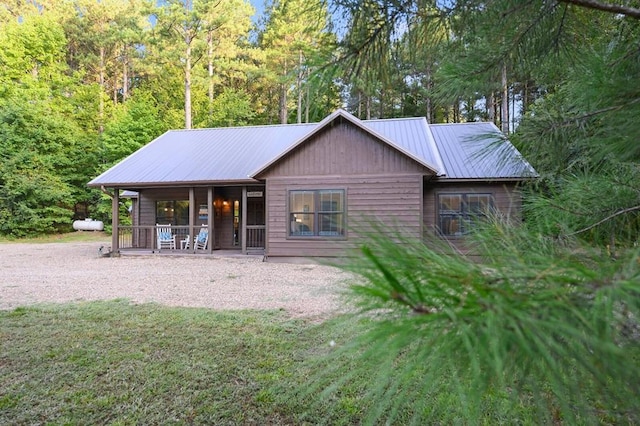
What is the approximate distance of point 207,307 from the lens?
5.36 meters

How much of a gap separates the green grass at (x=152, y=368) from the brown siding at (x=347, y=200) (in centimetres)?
563

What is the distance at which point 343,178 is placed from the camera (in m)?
10.2

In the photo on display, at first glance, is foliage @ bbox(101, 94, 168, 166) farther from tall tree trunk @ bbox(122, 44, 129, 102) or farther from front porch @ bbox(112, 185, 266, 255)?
front porch @ bbox(112, 185, 266, 255)

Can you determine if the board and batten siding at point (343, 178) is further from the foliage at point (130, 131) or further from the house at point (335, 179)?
the foliage at point (130, 131)

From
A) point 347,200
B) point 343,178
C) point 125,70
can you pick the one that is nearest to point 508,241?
point 347,200

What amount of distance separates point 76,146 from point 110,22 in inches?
407

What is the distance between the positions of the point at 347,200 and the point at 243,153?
16.8 feet

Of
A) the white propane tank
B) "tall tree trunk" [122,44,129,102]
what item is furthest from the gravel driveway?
"tall tree trunk" [122,44,129,102]

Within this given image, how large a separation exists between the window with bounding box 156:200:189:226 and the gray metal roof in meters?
1.73

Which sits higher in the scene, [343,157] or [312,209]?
[343,157]

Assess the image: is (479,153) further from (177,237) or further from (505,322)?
(177,237)

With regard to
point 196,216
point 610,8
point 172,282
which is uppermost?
point 610,8

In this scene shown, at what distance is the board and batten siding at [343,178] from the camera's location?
32.2 ft

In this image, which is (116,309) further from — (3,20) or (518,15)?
(3,20)
